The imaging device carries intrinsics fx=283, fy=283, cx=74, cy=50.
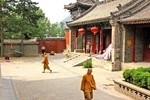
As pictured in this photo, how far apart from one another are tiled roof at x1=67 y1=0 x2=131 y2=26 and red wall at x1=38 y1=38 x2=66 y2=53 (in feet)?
37.4

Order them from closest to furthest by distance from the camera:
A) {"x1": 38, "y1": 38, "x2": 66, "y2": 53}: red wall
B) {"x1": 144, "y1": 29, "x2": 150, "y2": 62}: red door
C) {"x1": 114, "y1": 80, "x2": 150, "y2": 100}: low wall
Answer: {"x1": 114, "y1": 80, "x2": 150, "y2": 100}: low wall < {"x1": 144, "y1": 29, "x2": 150, "y2": 62}: red door < {"x1": 38, "y1": 38, "x2": 66, "y2": 53}: red wall

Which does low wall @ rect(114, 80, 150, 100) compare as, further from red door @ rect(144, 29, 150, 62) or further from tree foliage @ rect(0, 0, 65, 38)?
tree foliage @ rect(0, 0, 65, 38)

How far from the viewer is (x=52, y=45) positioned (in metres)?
39.3

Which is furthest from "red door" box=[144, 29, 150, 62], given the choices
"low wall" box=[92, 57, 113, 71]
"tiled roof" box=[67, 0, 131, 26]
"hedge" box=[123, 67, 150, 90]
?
"hedge" box=[123, 67, 150, 90]

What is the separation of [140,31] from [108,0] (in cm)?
899

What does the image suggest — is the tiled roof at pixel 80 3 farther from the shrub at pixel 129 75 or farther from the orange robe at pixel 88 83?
Result: the orange robe at pixel 88 83

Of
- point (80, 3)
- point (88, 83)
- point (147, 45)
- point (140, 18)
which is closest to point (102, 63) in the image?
point (147, 45)

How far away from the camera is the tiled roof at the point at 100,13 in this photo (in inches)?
874

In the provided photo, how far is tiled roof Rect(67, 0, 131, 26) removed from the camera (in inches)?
874

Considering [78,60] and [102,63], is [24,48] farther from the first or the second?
[102,63]

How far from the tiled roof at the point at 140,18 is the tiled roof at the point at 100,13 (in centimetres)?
249

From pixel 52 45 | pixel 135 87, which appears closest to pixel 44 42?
pixel 52 45

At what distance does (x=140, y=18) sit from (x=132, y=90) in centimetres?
677

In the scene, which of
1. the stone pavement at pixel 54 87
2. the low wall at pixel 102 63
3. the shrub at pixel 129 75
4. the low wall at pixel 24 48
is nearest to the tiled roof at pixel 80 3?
the low wall at pixel 24 48
